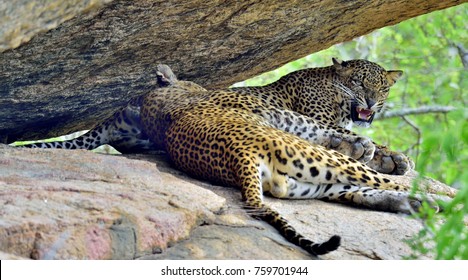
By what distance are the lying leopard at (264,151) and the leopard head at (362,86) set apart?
94cm

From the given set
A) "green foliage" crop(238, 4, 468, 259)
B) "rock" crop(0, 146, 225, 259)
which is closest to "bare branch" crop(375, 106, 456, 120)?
"green foliage" crop(238, 4, 468, 259)

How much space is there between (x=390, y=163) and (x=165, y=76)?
2.81 meters

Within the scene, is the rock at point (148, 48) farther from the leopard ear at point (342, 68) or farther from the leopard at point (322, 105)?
the leopard ear at point (342, 68)

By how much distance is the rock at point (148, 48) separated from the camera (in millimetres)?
9711

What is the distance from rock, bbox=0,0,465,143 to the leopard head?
27.1 inches

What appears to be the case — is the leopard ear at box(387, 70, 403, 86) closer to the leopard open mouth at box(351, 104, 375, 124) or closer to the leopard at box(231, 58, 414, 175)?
the leopard at box(231, 58, 414, 175)

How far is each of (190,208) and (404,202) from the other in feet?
7.81

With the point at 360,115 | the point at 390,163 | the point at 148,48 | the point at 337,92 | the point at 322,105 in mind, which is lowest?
the point at 390,163

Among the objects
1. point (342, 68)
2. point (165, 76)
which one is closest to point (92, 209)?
point (165, 76)

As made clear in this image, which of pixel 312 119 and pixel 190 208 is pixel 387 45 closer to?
pixel 312 119

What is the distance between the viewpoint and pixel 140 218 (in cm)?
758

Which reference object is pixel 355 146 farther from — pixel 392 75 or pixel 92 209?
pixel 92 209

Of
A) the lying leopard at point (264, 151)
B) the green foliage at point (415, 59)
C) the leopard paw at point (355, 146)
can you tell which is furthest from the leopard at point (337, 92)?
the green foliage at point (415, 59)

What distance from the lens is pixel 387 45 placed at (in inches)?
950
